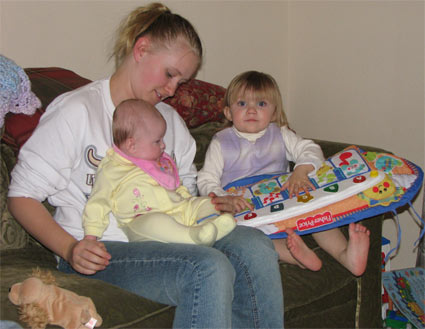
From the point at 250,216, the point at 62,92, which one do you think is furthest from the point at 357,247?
the point at 62,92

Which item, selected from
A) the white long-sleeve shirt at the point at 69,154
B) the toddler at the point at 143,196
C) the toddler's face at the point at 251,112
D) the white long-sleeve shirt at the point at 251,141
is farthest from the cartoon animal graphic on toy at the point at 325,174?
the white long-sleeve shirt at the point at 69,154

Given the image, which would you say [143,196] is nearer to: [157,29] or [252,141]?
[157,29]

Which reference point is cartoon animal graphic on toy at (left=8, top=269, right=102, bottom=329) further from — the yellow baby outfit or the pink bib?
the pink bib

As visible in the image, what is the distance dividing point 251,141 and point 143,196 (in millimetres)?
682

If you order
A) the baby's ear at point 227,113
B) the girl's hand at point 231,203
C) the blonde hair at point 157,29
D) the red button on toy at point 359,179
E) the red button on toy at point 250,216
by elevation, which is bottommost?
the red button on toy at point 250,216

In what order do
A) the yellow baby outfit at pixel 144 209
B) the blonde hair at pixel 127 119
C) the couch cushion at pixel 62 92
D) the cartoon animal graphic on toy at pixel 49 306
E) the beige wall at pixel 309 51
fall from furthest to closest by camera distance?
the beige wall at pixel 309 51
the couch cushion at pixel 62 92
the blonde hair at pixel 127 119
the yellow baby outfit at pixel 144 209
the cartoon animal graphic on toy at pixel 49 306

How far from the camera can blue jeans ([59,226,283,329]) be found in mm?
1200

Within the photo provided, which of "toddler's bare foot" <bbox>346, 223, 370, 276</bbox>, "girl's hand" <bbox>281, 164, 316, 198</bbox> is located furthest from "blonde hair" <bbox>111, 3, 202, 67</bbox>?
"toddler's bare foot" <bbox>346, 223, 370, 276</bbox>

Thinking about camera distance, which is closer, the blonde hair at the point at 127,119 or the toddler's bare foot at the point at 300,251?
the blonde hair at the point at 127,119

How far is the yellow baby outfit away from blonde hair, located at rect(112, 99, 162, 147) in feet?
0.16

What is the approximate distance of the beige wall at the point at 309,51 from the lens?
Result: 206 cm

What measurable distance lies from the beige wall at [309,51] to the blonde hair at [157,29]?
57 cm

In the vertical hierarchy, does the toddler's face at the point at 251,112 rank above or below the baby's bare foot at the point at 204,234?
above

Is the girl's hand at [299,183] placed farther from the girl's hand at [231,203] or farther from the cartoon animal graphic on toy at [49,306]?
the cartoon animal graphic on toy at [49,306]
